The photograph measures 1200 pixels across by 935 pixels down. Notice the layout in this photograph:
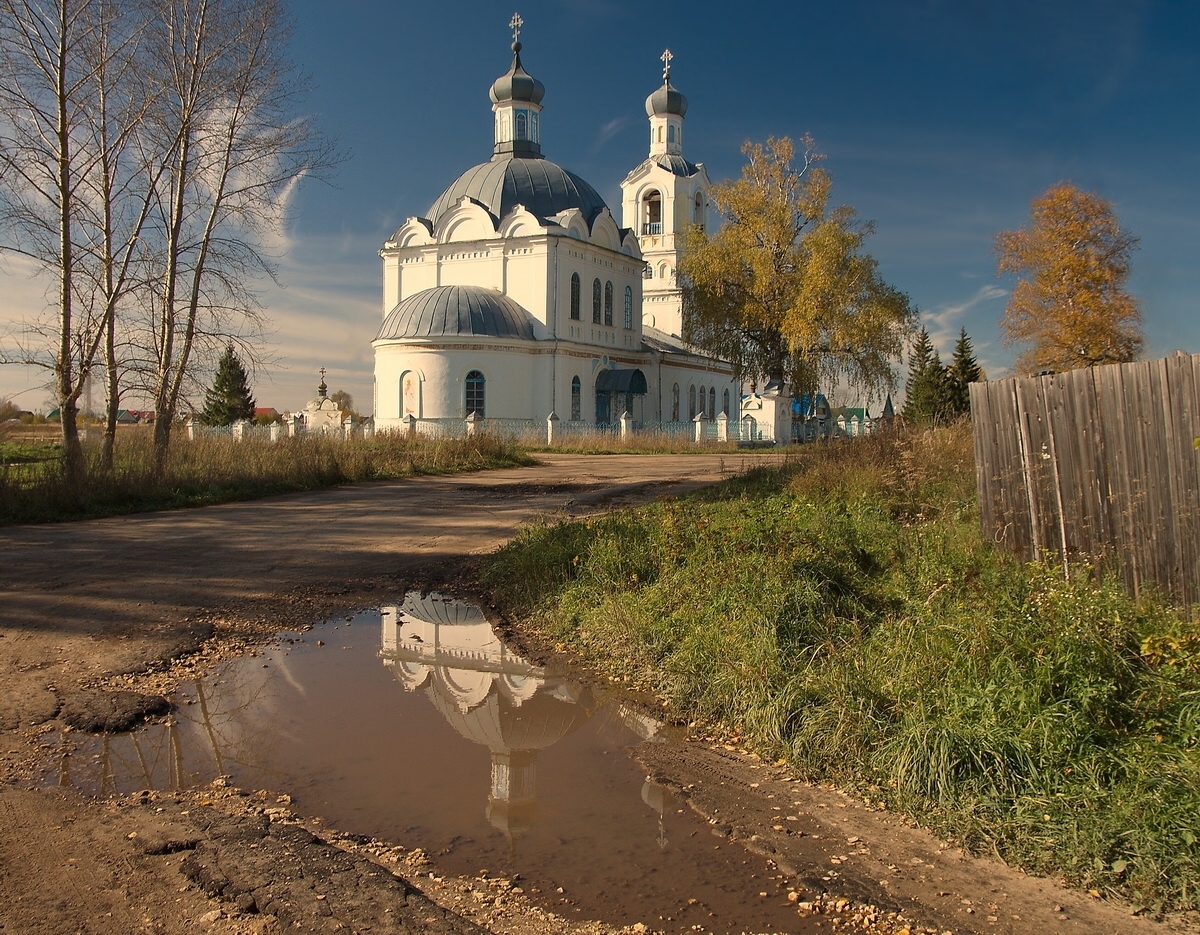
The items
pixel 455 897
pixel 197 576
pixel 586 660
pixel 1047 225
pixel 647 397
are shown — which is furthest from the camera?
pixel 647 397

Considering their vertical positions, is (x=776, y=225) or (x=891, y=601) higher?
(x=776, y=225)

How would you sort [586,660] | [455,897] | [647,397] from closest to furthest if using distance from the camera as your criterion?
[455,897] → [586,660] → [647,397]

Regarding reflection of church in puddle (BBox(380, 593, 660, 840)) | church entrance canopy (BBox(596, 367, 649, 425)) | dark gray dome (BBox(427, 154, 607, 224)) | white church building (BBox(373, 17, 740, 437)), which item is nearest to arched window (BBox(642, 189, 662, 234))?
white church building (BBox(373, 17, 740, 437))

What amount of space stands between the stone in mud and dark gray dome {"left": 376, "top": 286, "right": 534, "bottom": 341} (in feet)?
102

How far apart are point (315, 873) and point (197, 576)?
19.1 feet

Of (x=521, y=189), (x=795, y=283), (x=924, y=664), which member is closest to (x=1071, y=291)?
(x=795, y=283)

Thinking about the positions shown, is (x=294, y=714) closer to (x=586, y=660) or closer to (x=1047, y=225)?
(x=586, y=660)

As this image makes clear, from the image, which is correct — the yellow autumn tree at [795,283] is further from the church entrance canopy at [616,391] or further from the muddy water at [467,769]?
the muddy water at [467,769]

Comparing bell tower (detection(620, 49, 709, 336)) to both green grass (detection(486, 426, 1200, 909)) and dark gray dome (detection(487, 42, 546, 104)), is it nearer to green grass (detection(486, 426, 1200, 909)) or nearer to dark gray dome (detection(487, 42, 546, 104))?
dark gray dome (detection(487, 42, 546, 104))

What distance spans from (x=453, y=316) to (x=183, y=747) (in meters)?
32.4

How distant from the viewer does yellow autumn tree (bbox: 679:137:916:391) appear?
34.8 m

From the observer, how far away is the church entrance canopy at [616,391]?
40062 millimetres

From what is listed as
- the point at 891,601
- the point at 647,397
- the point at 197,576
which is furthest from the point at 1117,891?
the point at 647,397

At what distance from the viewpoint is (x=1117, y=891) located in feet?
11.7
